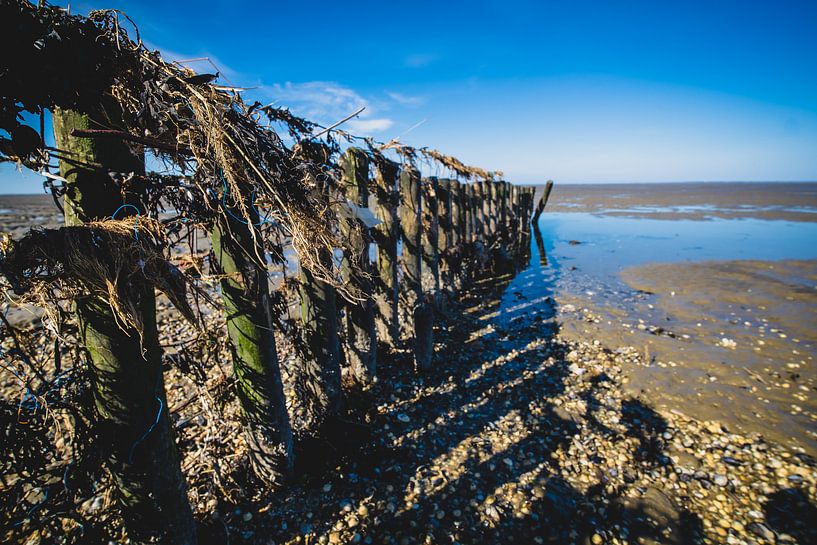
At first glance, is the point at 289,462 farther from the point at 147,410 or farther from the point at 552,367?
the point at 552,367

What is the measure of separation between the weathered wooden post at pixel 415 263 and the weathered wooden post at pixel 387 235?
47cm

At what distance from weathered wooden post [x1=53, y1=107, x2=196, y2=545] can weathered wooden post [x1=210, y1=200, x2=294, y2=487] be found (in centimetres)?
74

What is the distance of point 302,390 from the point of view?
4.48m

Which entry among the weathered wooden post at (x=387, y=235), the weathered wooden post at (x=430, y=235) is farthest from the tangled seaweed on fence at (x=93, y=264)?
the weathered wooden post at (x=430, y=235)

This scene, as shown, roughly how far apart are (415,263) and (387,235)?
1.01m

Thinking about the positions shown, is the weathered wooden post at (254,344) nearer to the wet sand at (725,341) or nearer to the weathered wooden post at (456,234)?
the wet sand at (725,341)

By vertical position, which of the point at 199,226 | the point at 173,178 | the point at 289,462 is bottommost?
the point at 289,462

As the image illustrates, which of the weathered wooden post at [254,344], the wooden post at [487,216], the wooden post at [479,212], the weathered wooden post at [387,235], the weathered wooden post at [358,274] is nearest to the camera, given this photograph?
the weathered wooden post at [254,344]

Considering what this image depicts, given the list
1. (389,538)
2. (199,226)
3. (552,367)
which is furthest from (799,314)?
(199,226)

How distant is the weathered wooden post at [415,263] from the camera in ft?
20.3

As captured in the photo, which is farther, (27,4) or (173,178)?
(173,178)

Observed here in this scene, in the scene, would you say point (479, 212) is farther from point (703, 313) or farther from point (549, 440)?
point (549, 440)

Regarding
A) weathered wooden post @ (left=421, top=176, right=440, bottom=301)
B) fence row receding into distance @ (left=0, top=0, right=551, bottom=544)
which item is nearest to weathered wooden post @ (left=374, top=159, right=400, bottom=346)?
weathered wooden post @ (left=421, top=176, right=440, bottom=301)

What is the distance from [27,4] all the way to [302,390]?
406cm
